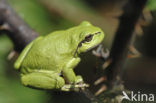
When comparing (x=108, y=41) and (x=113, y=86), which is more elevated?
(x=108, y=41)

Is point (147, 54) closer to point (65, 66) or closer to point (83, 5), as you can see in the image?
point (83, 5)

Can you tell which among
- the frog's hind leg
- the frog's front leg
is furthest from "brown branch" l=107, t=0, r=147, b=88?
the frog's hind leg

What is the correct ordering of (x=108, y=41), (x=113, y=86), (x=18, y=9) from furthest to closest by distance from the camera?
(x=108, y=41) < (x=18, y=9) < (x=113, y=86)

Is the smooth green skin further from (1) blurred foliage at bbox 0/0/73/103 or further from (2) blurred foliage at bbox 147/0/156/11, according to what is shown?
(2) blurred foliage at bbox 147/0/156/11

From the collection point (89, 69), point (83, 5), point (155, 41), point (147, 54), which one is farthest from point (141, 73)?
point (83, 5)

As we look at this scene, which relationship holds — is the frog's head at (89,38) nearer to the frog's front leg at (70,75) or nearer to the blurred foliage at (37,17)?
the frog's front leg at (70,75)
